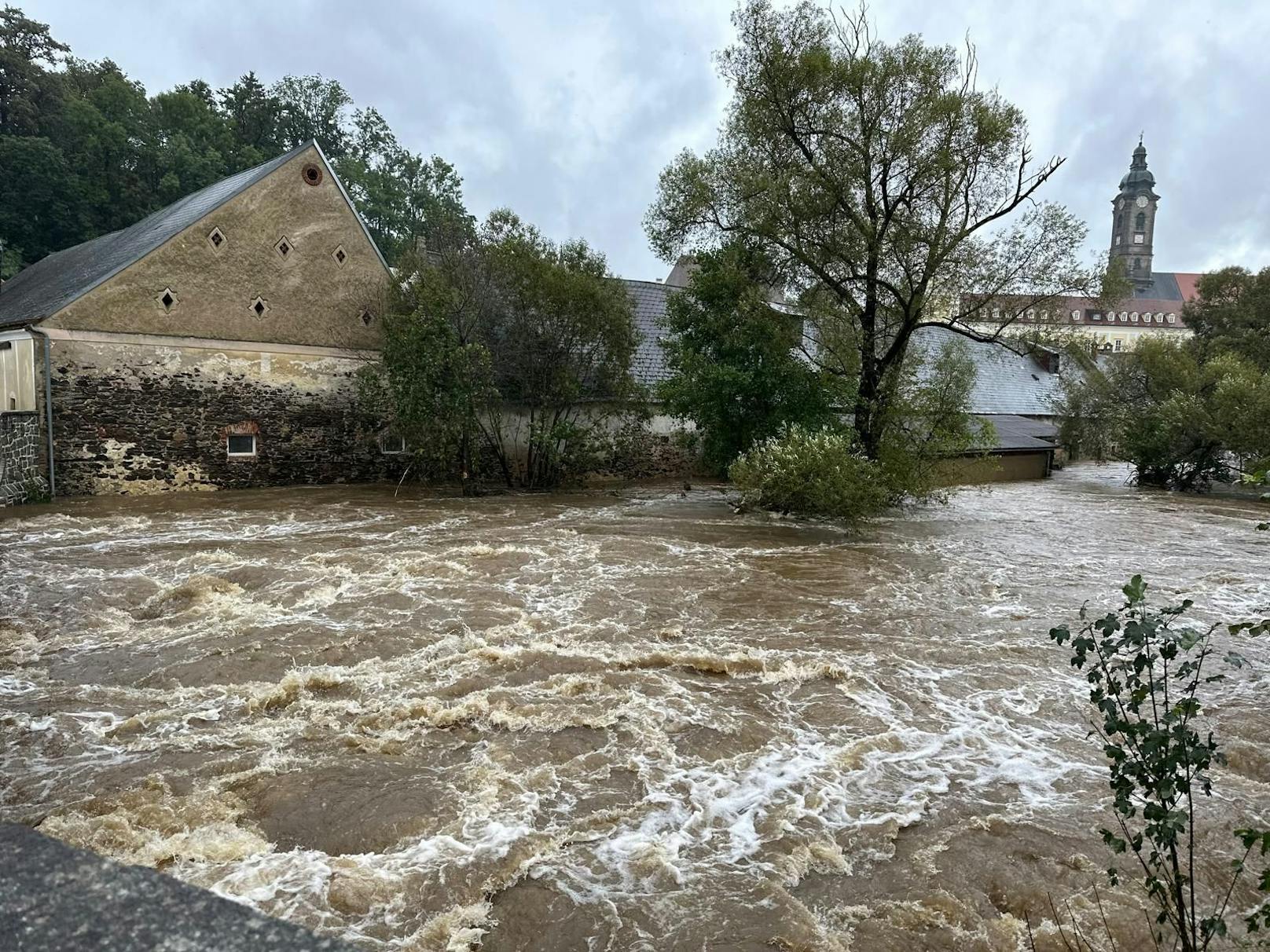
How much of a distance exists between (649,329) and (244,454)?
1243 cm

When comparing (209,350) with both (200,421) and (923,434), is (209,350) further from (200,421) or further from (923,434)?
(923,434)

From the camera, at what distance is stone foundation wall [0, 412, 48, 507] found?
16047mm

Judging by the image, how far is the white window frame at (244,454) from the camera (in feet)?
60.5

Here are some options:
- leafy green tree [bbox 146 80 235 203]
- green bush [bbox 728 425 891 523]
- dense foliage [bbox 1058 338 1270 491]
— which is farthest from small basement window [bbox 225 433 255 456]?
dense foliage [bbox 1058 338 1270 491]

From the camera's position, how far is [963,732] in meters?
6.00

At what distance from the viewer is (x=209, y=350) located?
18.0 m

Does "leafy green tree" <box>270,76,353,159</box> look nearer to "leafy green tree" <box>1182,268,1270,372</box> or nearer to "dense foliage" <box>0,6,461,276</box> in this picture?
"dense foliage" <box>0,6,461,276</box>

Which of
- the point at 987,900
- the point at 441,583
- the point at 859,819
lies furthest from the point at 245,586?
the point at 987,900

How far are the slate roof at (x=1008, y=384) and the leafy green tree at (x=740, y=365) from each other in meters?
16.9

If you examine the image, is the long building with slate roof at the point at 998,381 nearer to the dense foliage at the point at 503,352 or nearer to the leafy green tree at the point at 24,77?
the dense foliage at the point at 503,352

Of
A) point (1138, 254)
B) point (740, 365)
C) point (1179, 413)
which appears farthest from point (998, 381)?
point (1138, 254)

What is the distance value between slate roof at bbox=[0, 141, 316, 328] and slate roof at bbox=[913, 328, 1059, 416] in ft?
83.1

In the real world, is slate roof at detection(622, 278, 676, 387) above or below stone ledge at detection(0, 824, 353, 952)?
above

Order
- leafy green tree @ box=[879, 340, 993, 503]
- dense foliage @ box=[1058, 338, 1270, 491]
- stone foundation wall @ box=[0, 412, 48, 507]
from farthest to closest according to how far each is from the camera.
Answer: dense foliage @ box=[1058, 338, 1270, 491] → leafy green tree @ box=[879, 340, 993, 503] → stone foundation wall @ box=[0, 412, 48, 507]
